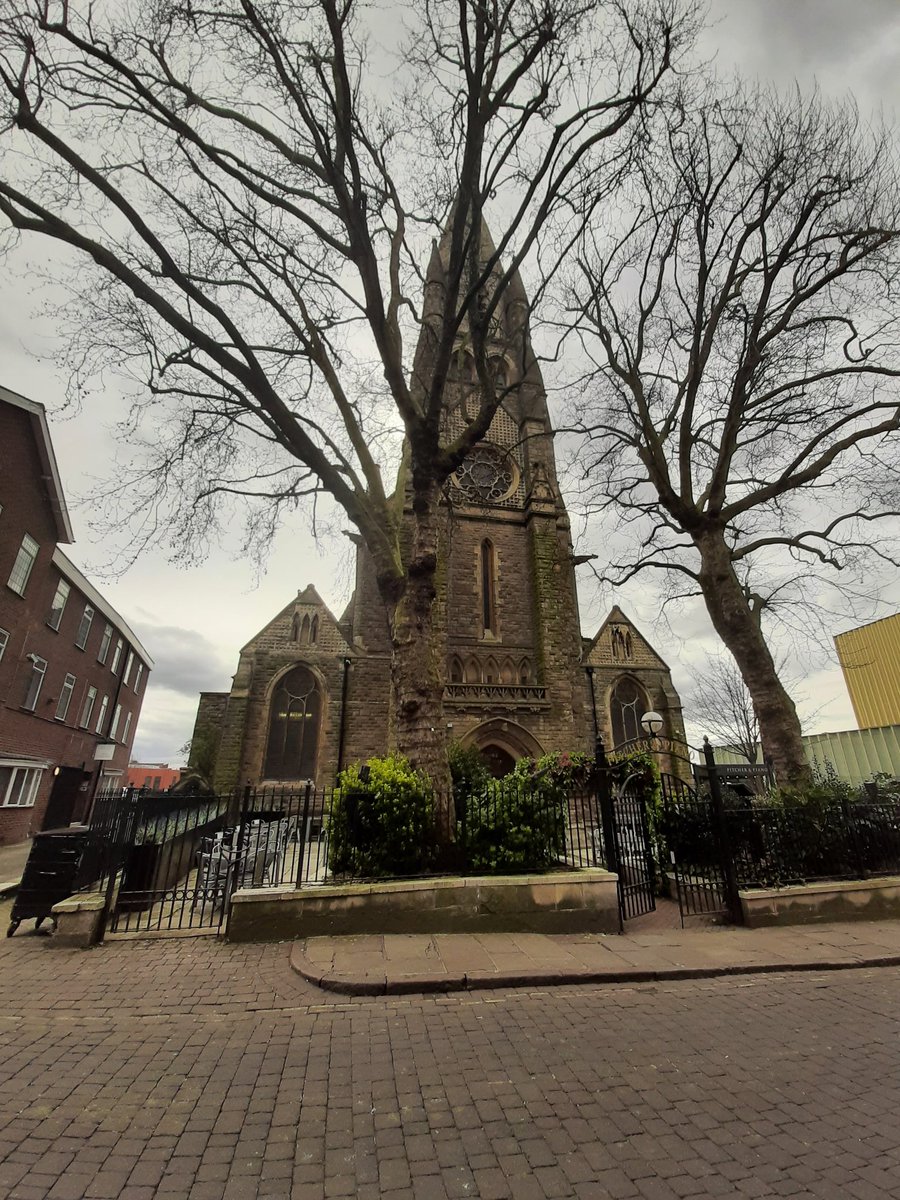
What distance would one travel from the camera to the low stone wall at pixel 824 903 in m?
7.04

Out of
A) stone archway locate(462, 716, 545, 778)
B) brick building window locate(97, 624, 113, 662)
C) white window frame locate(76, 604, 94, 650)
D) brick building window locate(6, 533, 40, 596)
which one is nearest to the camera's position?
Answer: brick building window locate(6, 533, 40, 596)

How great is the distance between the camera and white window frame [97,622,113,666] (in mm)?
24875

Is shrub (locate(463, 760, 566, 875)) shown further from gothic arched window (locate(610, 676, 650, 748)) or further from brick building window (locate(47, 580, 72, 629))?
brick building window (locate(47, 580, 72, 629))

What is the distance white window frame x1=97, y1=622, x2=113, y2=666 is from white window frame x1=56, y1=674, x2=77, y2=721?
313 cm

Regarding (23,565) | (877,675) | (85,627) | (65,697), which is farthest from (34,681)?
(877,675)

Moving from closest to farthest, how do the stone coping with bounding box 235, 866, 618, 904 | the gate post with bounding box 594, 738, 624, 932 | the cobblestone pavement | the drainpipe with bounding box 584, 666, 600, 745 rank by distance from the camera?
1. the cobblestone pavement
2. the stone coping with bounding box 235, 866, 618, 904
3. the gate post with bounding box 594, 738, 624, 932
4. the drainpipe with bounding box 584, 666, 600, 745

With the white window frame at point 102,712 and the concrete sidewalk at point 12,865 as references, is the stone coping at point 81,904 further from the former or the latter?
the white window frame at point 102,712

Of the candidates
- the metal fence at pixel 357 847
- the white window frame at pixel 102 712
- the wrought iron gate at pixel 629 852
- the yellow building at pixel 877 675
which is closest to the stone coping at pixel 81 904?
the metal fence at pixel 357 847

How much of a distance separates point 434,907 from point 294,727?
13.0m

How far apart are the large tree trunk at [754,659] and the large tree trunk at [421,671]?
6238 millimetres

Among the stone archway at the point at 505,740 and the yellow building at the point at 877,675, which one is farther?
the yellow building at the point at 877,675

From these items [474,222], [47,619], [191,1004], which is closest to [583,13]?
[474,222]

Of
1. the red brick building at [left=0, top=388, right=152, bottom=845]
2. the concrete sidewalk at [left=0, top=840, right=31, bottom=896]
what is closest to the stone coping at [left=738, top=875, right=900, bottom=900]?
the concrete sidewalk at [left=0, top=840, right=31, bottom=896]

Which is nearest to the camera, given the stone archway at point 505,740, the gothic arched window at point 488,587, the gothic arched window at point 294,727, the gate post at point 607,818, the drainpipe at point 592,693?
the gate post at point 607,818
